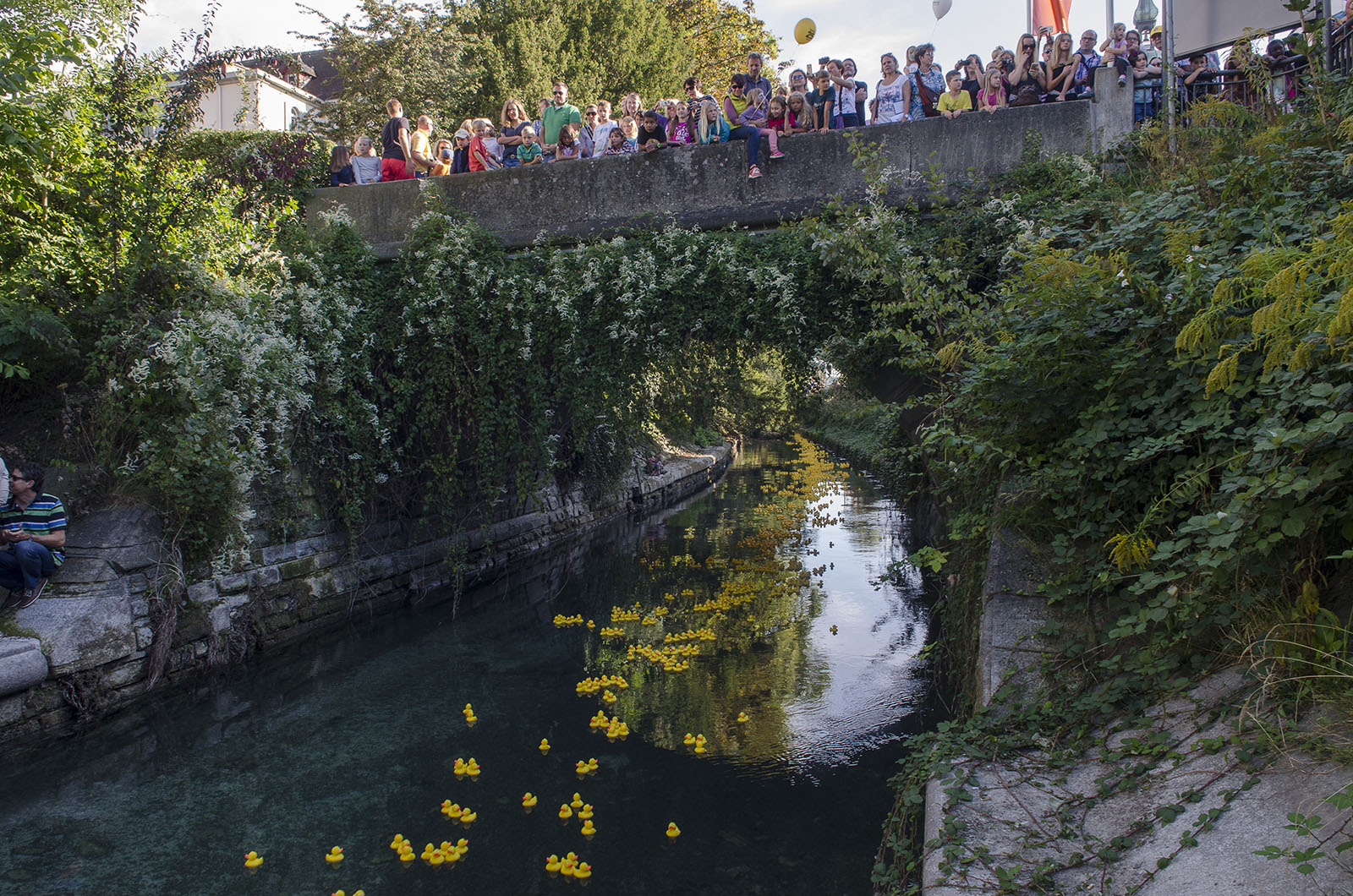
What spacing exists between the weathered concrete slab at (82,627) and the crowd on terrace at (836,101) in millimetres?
5548

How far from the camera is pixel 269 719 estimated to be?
6285 mm

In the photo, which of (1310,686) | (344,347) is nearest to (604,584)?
(344,347)

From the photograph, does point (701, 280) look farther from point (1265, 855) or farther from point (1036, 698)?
point (1265, 855)

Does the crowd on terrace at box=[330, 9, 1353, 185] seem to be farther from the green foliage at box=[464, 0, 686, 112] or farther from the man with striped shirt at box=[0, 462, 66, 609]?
the green foliage at box=[464, 0, 686, 112]

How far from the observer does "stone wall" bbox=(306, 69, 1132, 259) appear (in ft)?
24.3

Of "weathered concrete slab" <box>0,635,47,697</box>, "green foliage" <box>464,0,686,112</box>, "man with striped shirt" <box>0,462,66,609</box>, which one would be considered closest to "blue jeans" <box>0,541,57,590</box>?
"man with striped shirt" <box>0,462,66,609</box>

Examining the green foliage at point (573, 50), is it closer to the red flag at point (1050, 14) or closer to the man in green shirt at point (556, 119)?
the man in green shirt at point (556, 119)

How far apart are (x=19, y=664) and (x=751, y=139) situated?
23.5ft

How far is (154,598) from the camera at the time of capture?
6562mm

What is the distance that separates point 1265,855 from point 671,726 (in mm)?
4211

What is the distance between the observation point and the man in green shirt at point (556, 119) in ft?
31.7

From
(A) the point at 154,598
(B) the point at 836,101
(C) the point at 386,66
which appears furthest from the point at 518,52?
(A) the point at 154,598

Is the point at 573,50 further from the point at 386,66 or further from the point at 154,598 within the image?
the point at 154,598

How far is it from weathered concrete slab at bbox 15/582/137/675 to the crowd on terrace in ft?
18.2
